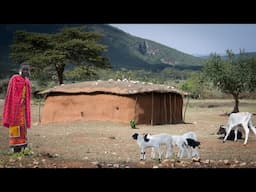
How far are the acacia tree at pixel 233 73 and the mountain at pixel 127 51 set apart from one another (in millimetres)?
773

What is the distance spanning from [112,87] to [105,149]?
2.14 metres

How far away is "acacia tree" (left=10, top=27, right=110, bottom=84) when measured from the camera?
8438mm

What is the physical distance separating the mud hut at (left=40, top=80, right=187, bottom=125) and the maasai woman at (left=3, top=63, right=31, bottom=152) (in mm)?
1132

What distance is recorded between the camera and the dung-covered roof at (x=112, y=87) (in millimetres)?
9531

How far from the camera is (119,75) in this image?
925cm

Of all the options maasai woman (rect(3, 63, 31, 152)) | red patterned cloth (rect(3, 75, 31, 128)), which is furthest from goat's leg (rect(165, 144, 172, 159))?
red patterned cloth (rect(3, 75, 31, 128))

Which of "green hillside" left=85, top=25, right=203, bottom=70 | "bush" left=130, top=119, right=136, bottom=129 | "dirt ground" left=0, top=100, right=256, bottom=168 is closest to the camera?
"dirt ground" left=0, top=100, right=256, bottom=168

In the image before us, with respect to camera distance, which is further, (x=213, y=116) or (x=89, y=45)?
(x=213, y=116)

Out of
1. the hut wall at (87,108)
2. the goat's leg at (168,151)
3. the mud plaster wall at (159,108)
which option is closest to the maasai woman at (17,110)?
the hut wall at (87,108)

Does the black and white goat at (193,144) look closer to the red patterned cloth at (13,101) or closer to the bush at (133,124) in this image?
the bush at (133,124)

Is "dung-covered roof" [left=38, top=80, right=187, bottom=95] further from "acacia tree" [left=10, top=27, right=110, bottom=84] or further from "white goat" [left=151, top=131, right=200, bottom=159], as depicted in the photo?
"white goat" [left=151, top=131, right=200, bottom=159]

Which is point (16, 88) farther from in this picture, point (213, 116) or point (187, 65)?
point (213, 116)
